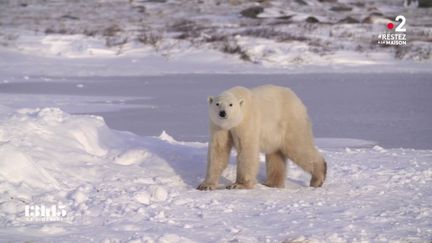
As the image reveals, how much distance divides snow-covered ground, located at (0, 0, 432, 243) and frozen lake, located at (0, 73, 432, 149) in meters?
0.03

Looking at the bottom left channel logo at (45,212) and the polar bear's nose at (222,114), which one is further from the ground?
the polar bear's nose at (222,114)

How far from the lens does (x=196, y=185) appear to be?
16.9ft

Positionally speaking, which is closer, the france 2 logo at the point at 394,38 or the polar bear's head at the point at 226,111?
the polar bear's head at the point at 226,111

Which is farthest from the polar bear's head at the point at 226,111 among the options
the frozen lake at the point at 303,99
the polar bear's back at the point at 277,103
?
the frozen lake at the point at 303,99

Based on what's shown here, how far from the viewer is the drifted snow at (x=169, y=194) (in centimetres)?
371

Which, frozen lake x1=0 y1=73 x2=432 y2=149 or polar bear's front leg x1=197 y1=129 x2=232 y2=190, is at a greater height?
polar bear's front leg x1=197 y1=129 x2=232 y2=190

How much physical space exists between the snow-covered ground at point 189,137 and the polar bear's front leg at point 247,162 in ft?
0.41

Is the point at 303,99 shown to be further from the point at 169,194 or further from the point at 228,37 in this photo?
the point at 228,37

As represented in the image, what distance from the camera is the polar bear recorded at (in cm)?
489

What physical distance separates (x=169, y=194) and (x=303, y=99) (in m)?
6.34

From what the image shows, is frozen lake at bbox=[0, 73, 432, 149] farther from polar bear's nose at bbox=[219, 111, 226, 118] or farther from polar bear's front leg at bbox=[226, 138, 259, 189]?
polar bear's nose at bbox=[219, 111, 226, 118]

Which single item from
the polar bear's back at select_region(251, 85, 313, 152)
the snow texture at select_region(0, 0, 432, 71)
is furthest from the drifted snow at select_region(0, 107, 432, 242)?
the snow texture at select_region(0, 0, 432, 71)

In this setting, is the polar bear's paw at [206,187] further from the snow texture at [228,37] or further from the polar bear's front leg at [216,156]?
Answer: the snow texture at [228,37]

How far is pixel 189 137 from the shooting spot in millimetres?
7734
